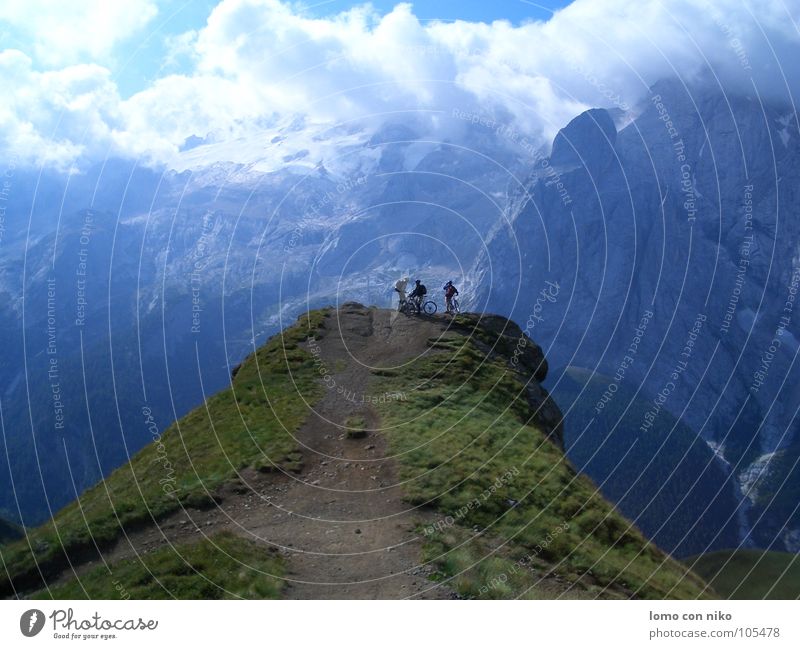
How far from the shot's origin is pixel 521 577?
2503cm

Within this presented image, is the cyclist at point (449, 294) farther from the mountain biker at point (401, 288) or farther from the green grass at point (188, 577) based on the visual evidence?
the green grass at point (188, 577)

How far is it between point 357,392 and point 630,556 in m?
24.9

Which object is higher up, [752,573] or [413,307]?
[413,307]

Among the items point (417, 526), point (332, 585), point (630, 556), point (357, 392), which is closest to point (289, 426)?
point (357, 392)

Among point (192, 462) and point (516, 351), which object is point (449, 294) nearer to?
point (516, 351)

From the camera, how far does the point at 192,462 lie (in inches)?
1459

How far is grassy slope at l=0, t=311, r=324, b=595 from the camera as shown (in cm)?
2695

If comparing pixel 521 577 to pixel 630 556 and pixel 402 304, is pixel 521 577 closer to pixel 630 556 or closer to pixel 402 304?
pixel 630 556

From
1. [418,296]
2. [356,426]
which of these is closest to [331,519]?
[356,426]

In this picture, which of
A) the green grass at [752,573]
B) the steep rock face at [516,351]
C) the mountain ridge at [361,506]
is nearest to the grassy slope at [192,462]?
the mountain ridge at [361,506]

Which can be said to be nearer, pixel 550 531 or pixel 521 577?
pixel 521 577

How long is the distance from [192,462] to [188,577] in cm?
1371
